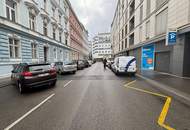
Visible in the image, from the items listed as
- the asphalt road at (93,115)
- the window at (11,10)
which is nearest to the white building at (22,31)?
the window at (11,10)

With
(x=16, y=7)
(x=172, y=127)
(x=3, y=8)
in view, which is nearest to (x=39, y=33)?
(x=16, y=7)

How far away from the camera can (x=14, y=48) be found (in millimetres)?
13055

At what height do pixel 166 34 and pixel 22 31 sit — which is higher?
pixel 22 31

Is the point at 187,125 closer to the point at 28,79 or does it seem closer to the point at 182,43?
the point at 28,79

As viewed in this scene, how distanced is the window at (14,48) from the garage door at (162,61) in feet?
56.6

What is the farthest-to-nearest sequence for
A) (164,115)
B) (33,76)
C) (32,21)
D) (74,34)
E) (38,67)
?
1. (74,34)
2. (32,21)
3. (38,67)
4. (33,76)
5. (164,115)

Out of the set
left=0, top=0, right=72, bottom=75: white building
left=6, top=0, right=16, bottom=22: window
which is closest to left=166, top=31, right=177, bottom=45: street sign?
left=0, top=0, right=72, bottom=75: white building

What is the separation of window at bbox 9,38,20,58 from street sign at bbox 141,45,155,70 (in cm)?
1752

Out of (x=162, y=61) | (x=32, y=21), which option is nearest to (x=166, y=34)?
(x=162, y=61)

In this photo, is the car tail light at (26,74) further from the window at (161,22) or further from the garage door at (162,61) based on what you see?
the window at (161,22)

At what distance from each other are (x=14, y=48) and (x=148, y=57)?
17.9 metres

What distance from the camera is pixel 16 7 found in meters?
13.6

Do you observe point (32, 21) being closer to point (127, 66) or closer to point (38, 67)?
point (38, 67)

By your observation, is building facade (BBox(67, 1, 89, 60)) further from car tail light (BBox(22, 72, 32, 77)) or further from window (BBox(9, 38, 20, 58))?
car tail light (BBox(22, 72, 32, 77))
